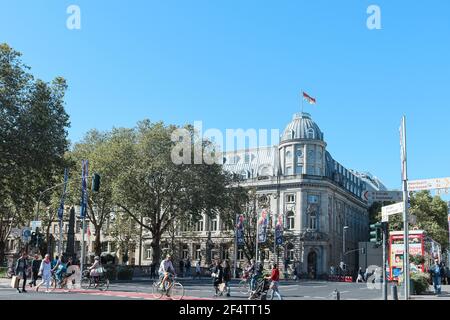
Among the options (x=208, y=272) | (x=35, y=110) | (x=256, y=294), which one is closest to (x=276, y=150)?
(x=208, y=272)

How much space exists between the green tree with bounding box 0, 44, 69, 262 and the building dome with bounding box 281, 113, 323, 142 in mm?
45498

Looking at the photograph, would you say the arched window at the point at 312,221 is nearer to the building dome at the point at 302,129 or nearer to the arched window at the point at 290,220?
the arched window at the point at 290,220

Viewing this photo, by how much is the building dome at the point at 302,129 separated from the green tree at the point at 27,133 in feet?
149

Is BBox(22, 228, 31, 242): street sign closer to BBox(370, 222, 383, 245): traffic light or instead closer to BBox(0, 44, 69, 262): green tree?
BBox(0, 44, 69, 262): green tree

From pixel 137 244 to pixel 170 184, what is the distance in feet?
121

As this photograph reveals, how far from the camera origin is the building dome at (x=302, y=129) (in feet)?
267

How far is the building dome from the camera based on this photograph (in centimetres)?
8138

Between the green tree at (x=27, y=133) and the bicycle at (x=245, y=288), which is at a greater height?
the green tree at (x=27, y=133)

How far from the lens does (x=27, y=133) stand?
1529 inches

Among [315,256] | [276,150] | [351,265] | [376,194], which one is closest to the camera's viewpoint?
[376,194]

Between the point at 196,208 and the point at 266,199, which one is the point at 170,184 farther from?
the point at 266,199

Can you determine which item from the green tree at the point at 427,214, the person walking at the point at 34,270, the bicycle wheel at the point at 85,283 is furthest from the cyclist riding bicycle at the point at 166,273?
the green tree at the point at 427,214

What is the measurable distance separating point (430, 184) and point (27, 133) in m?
28.5
